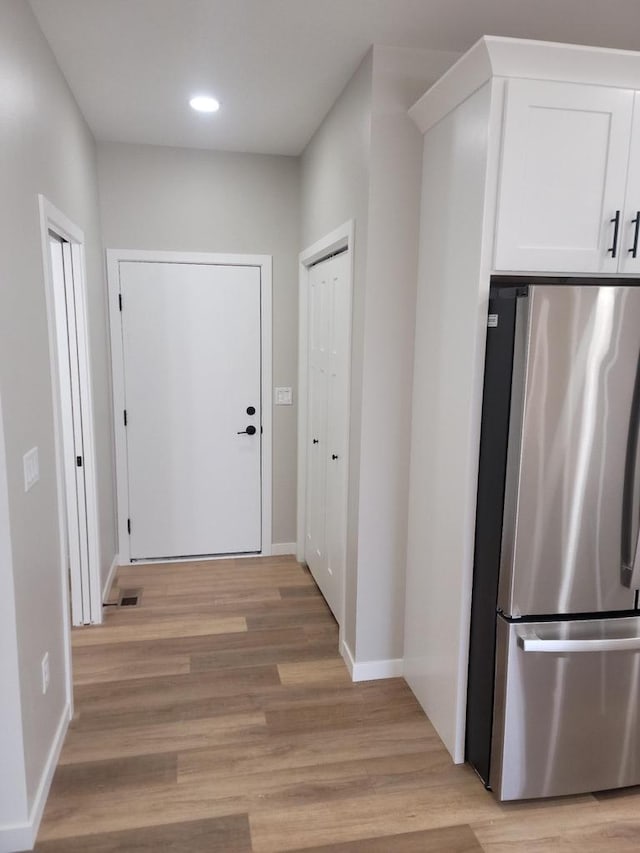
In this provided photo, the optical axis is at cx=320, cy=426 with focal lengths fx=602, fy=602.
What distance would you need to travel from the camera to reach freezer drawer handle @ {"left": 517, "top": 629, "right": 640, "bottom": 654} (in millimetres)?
1969

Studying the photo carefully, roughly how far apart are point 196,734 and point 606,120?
8.86ft

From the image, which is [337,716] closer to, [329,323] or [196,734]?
[196,734]

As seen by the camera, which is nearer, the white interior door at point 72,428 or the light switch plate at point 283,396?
the white interior door at point 72,428

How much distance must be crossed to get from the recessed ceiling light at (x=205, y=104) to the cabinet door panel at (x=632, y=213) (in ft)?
6.44

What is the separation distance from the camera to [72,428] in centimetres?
315

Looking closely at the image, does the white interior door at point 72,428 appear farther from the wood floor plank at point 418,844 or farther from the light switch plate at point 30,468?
the wood floor plank at point 418,844

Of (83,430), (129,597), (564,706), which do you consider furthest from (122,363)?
(564,706)

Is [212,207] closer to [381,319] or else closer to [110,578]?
[381,319]

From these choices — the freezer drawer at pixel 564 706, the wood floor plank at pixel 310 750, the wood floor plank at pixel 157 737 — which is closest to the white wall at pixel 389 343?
the wood floor plank at pixel 310 750

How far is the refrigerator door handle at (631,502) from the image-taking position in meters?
1.95

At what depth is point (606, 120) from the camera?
1.97 m

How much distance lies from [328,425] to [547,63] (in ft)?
6.63

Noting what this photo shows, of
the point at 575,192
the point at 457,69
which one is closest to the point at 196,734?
the point at 575,192

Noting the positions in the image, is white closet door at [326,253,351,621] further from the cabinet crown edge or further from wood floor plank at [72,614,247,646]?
the cabinet crown edge
